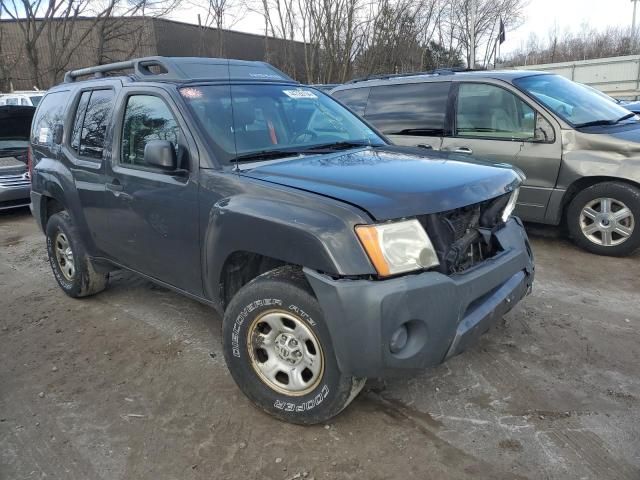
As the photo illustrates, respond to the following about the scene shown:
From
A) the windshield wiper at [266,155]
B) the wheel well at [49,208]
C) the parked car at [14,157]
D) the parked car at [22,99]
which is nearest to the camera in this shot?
the windshield wiper at [266,155]

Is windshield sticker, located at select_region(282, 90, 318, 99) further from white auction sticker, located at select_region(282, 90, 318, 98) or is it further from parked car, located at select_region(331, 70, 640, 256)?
parked car, located at select_region(331, 70, 640, 256)

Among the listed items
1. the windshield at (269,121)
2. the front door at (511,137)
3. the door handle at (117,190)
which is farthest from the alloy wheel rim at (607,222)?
the door handle at (117,190)

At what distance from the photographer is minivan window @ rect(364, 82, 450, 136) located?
602 cm

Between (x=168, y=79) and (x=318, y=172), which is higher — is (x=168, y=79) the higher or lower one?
the higher one

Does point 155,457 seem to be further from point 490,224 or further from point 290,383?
point 490,224

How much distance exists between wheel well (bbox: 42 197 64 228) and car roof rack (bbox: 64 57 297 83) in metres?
1.42

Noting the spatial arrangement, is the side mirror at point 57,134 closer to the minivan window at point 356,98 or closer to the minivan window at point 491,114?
the minivan window at point 356,98

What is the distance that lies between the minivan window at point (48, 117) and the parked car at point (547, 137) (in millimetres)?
3622

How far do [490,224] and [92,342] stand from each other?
2956 mm

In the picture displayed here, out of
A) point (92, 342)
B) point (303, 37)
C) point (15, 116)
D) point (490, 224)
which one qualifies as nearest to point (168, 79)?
point (92, 342)

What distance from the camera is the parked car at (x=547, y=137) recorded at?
16.6 feet

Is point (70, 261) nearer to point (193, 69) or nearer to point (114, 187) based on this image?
point (114, 187)

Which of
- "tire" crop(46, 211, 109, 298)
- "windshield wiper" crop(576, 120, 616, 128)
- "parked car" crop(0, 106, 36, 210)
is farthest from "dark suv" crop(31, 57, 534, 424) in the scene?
"parked car" crop(0, 106, 36, 210)

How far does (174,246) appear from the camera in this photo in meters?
3.30
